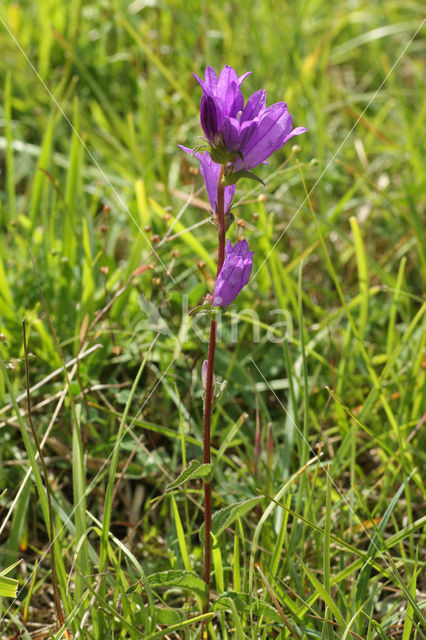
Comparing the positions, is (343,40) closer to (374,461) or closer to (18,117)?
(18,117)

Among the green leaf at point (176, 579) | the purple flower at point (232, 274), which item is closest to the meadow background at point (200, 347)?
the green leaf at point (176, 579)

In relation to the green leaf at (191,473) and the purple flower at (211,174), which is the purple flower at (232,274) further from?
the green leaf at (191,473)

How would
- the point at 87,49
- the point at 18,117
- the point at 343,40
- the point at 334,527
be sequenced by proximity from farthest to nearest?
1. the point at 343,40
2. the point at 87,49
3. the point at 18,117
4. the point at 334,527

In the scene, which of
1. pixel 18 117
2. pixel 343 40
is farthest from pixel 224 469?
pixel 343 40

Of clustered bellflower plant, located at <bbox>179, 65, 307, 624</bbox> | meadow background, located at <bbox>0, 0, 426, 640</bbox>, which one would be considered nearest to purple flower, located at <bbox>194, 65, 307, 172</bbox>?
clustered bellflower plant, located at <bbox>179, 65, 307, 624</bbox>

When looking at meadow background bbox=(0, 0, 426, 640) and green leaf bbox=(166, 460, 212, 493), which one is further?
meadow background bbox=(0, 0, 426, 640)

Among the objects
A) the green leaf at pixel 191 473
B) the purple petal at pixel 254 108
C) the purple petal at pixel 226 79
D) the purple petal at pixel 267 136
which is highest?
the purple petal at pixel 226 79

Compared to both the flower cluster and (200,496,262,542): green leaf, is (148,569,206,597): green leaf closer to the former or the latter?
(200,496,262,542): green leaf
